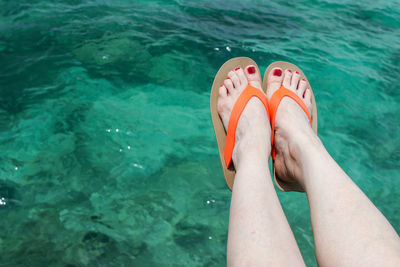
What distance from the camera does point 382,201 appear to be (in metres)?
2.43

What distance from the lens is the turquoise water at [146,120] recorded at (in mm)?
1964

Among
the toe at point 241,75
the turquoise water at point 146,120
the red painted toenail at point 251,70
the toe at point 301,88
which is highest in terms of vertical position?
the red painted toenail at point 251,70

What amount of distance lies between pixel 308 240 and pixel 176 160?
42.9 inches

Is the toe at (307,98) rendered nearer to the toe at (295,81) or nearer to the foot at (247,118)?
the toe at (295,81)

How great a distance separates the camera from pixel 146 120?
2807mm

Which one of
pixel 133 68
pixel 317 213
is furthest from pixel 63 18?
pixel 317 213

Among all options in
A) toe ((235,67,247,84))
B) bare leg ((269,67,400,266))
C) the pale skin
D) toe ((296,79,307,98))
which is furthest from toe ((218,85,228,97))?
bare leg ((269,67,400,266))

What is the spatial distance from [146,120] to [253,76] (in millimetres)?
979

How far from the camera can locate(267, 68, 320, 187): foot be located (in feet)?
5.57

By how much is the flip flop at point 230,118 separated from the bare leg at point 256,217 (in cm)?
15

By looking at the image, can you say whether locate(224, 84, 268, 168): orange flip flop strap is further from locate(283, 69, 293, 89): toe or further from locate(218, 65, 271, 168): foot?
locate(283, 69, 293, 89): toe

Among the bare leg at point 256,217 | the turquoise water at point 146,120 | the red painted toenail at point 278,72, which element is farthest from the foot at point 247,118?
the turquoise water at point 146,120

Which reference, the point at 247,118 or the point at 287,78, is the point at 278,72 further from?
the point at 247,118

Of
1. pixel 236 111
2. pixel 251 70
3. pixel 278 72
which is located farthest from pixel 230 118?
pixel 278 72
